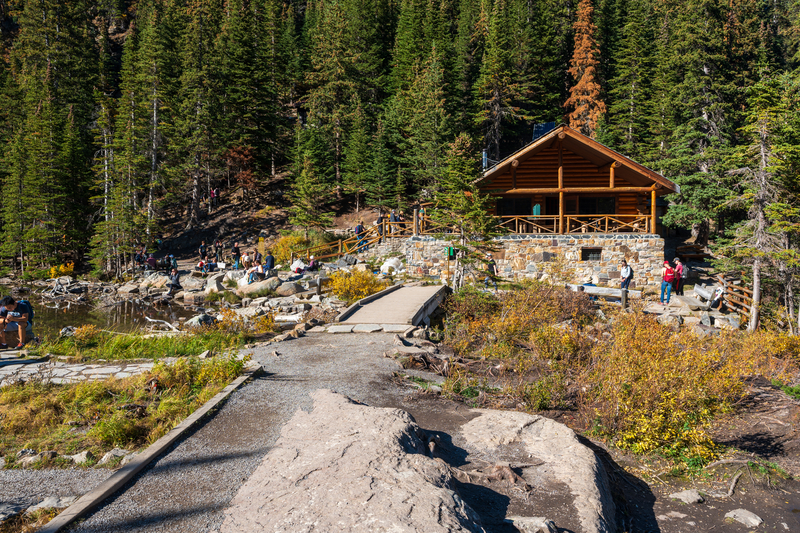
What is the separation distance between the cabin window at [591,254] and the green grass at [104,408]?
17822 millimetres

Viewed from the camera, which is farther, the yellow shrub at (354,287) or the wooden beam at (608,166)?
the wooden beam at (608,166)

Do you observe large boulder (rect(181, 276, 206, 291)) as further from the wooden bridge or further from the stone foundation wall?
the wooden bridge

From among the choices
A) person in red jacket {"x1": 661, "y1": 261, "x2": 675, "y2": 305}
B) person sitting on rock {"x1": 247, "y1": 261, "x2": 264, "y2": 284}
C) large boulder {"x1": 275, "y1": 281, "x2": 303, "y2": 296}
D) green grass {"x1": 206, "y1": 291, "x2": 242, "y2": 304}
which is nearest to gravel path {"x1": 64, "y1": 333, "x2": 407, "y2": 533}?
large boulder {"x1": 275, "y1": 281, "x2": 303, "y2": 296}

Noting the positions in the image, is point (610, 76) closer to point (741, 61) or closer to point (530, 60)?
point (530, 60)

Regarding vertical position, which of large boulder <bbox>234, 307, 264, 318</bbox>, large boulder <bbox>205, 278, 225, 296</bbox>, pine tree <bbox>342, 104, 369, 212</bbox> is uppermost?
pine tree <bbox>342, 104, 369, 212</bbox>

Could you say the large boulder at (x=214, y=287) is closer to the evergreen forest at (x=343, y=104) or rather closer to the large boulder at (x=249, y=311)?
the large boulder at (x=249, y=311)

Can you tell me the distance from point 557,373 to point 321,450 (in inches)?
189

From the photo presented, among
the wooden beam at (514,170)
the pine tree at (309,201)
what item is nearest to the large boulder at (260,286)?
the pine tree at (309,201)

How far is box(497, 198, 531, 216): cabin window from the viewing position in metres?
24.6

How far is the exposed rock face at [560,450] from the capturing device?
450 centimetres

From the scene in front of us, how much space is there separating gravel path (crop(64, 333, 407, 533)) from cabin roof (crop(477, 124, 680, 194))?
13.5 metres

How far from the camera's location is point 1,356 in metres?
9.84

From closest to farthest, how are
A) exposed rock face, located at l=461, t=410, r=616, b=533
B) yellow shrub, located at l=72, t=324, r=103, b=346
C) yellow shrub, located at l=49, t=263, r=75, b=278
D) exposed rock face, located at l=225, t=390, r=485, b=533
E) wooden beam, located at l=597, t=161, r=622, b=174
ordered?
exposed rock face, located at l=225, t=390, r=485, b=533 → exposed rock face, located at l=461, t=410, r=616, b=533 → yellow shrub, located at l=72, t=324, r=103, b=346 → wooden beam, located at l=597, t=161, r=622, b=174 → yellow shrub, located at l=49, t=263, r=75, b=278

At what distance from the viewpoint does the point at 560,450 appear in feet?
18.3
